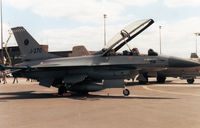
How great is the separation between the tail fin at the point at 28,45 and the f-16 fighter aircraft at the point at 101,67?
0.72 metres

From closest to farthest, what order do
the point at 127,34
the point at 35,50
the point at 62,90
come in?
the point at 127,34 → the point at 62,90 → the point at 35,50

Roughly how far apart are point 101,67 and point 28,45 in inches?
230

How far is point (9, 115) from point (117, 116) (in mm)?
3711

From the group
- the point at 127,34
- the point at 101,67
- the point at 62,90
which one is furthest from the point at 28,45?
the point at 127,34

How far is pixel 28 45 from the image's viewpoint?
15328 mm

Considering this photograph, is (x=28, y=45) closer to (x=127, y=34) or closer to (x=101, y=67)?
(x=101, y=67)

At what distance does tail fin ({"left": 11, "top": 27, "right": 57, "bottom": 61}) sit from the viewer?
15.2 metres

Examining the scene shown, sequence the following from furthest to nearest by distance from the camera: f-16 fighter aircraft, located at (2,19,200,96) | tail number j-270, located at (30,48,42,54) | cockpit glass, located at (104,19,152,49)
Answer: tail number j-270, located at (30,48,42,54)
cockpit glass, located at (104,19,152,49)
f-16 fighter aircraft, located at (2,19,200,96)

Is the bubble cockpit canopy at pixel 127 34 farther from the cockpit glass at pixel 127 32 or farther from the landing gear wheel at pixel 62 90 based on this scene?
the landing gear wheel at pixel 62 90

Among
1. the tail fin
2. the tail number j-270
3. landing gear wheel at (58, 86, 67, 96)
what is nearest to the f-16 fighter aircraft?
landing gear wheel at (58, 86, 67, 96)

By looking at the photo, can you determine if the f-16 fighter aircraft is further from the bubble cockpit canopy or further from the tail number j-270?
the tail number j-270

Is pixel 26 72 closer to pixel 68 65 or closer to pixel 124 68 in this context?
pixel 68 65

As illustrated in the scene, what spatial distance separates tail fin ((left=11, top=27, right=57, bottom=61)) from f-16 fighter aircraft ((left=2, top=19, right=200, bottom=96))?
2.36ft

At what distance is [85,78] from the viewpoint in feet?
44.1
